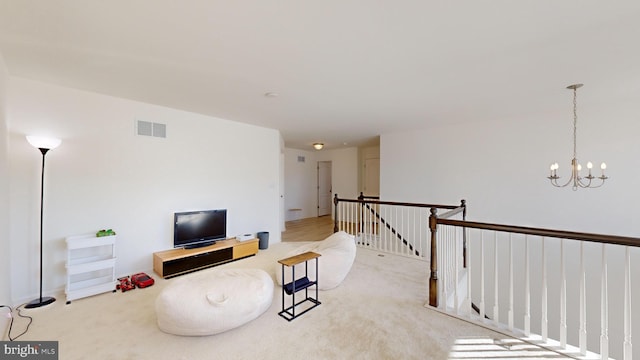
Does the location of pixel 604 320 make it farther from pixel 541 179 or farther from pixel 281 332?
pixel 541 179

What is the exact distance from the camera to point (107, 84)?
119 inches

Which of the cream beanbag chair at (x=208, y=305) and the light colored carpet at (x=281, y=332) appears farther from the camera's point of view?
the cream beanbag chair at (x=208, y=305)

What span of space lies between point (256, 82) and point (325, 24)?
1334mm

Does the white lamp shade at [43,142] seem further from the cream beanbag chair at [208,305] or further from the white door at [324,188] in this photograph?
the white door at [324,188]

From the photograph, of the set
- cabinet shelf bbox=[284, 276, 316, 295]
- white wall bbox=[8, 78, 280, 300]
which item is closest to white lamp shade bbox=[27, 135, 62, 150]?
white wall bbox=[8, 78, 280, 300]

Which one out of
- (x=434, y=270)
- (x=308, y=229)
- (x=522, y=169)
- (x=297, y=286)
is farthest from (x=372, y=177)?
(x=297, y=286)

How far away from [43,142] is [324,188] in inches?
304

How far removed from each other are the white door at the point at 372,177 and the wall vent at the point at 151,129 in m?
5.83

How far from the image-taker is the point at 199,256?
4004mm

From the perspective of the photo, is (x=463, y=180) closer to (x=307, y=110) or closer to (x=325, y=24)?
(x=307, y=110)

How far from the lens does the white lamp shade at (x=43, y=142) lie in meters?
2.71

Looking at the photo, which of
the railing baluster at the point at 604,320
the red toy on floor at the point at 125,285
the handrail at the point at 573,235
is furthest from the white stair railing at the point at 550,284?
the red toy on floor at the point at 125,285

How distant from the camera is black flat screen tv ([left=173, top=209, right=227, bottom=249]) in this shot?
158 inches

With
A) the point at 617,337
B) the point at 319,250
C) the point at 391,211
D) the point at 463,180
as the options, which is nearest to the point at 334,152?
the point at 391,211
